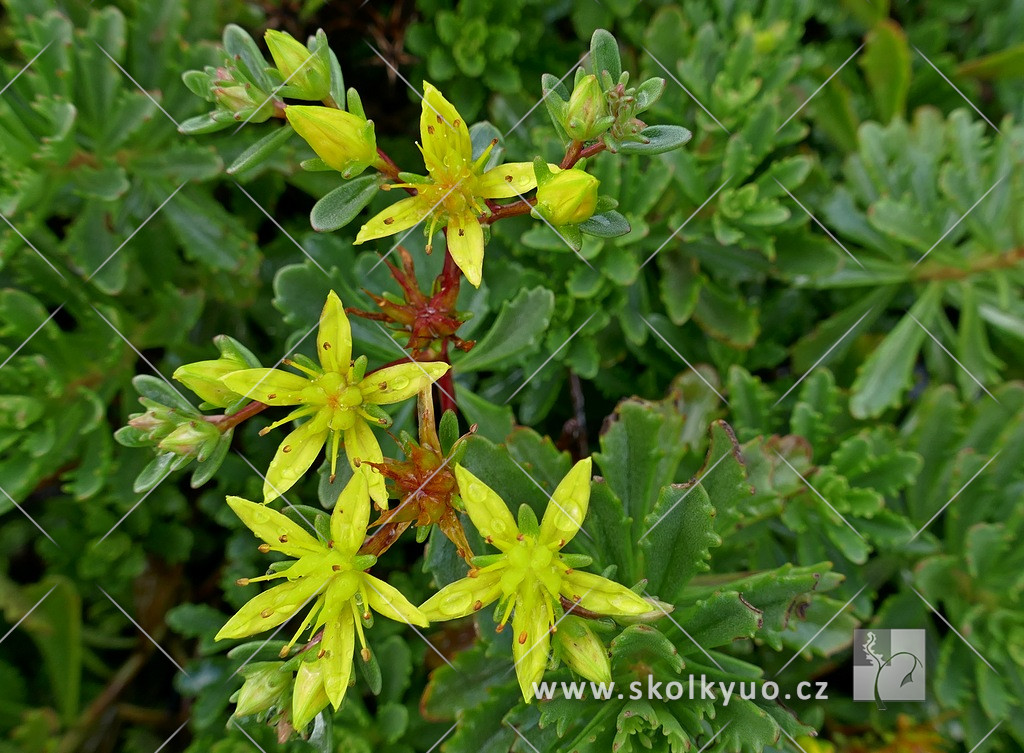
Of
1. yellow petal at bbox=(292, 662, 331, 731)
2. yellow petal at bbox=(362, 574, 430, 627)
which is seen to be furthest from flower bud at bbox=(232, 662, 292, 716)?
yellow petal at bbox=(362, 574, 430, 627)

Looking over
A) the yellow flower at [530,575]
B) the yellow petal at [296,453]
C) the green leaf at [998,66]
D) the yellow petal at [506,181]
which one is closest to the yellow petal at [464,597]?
the yellow flower at [530,575]

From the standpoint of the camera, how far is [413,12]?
2.52 meters

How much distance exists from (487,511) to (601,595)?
0.23 metres

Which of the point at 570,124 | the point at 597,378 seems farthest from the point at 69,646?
the point at 570,124

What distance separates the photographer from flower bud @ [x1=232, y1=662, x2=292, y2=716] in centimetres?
125

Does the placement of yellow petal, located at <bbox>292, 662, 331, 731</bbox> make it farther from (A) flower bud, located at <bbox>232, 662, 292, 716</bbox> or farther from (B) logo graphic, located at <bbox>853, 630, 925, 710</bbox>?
(B) logo graphic, located at <bbox>853, 630, 925, 710</bbox>

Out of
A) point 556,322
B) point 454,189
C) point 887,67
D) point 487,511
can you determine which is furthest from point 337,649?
point 887,67

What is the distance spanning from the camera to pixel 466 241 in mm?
1279

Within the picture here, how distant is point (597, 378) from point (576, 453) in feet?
0.75

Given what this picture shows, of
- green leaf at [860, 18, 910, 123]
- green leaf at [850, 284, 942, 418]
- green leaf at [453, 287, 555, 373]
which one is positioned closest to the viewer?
green leaf at [453, 287, 555, 373]

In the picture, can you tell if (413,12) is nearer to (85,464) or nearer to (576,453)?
(576,453)

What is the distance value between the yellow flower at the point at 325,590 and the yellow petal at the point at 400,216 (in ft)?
1.36

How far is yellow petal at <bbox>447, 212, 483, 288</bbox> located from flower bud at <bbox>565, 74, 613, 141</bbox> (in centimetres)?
22

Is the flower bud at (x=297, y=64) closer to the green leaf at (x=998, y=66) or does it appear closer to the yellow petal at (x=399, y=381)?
the yellow petal at (x=399, y=381)
